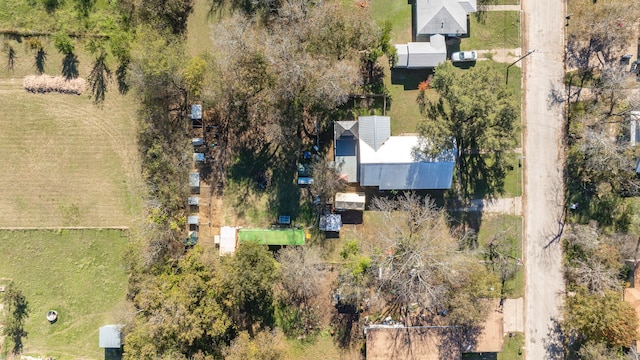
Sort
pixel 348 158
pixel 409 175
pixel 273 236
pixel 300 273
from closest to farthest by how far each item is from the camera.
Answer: pixel 300 273
pixel 409 175
pixel 273 236
pixel 348 158

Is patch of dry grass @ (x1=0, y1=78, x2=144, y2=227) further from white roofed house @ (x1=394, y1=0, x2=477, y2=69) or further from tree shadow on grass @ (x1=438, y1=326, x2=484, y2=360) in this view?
tree shadow on grass @ (x1=438, y1=326, x2=484, y2=360)

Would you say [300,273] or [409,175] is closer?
[300,273]

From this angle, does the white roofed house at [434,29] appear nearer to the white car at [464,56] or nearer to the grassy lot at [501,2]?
the white car at [464,56]

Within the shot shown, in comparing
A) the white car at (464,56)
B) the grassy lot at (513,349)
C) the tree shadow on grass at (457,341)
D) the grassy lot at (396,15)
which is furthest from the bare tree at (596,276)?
the grassy lot at (396,15)

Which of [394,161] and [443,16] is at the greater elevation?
[443,16]

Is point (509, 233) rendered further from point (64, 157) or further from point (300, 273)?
point (64, 157)

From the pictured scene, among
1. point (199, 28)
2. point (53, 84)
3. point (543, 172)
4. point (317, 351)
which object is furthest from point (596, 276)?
point (53, 84)
